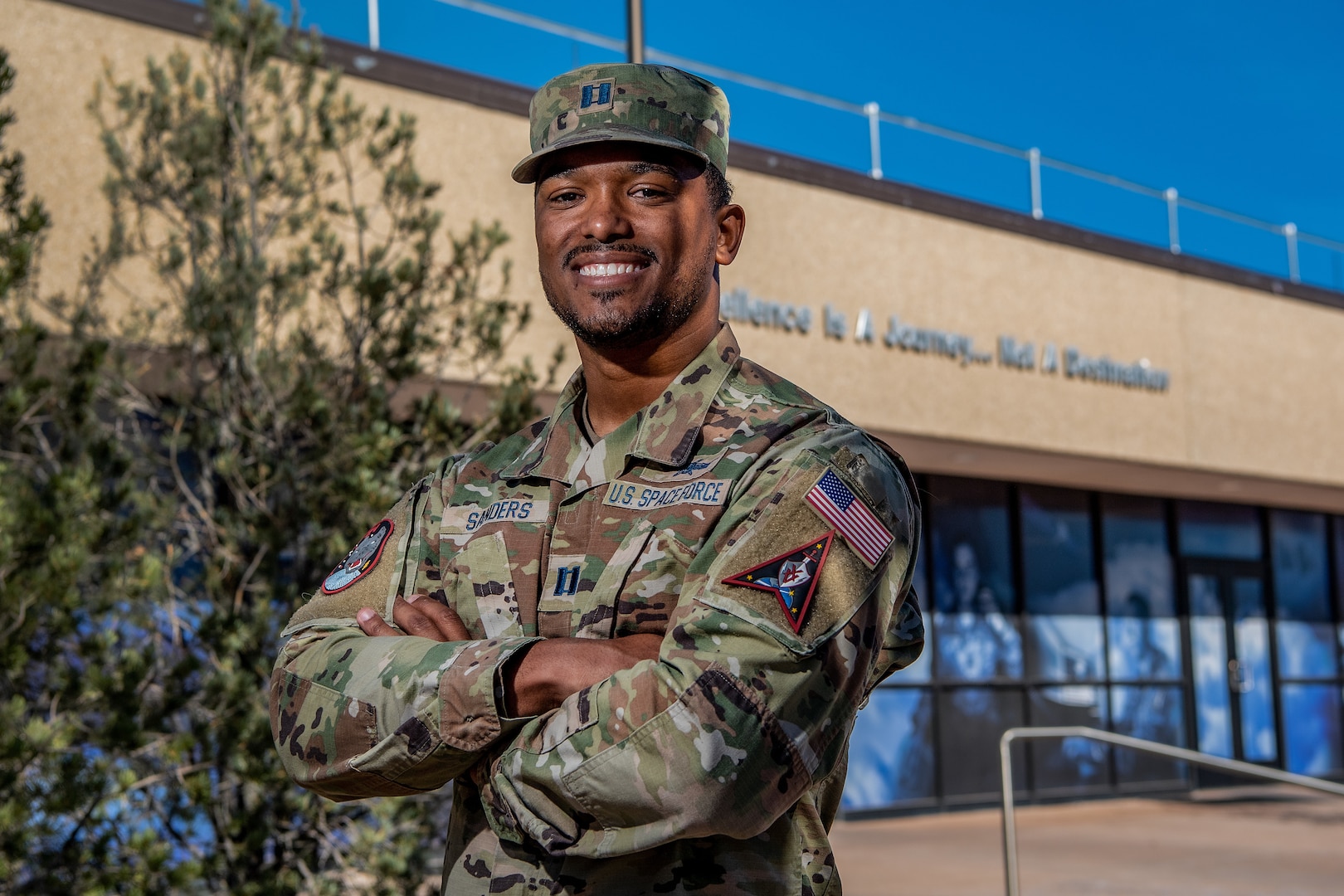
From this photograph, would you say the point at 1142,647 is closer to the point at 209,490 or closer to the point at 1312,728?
the point at 1312,728

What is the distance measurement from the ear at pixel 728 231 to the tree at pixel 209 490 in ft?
8.76

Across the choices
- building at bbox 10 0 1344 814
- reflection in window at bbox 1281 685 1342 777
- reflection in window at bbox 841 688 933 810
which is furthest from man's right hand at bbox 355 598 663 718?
reflection in window at bbox 1281 685 1342 777

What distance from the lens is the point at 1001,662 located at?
1327 centimetres

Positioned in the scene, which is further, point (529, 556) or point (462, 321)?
point (462, 321)

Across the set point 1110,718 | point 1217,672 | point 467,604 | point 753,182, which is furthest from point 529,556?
point 1217,672

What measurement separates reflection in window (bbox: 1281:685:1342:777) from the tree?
1280 centimetres

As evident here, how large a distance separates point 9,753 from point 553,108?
2937mm

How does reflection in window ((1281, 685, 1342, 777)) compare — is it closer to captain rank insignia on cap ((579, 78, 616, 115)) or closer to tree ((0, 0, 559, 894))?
tree ((0, 0, 559, 894))

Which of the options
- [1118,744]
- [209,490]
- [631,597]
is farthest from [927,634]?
[631,597]

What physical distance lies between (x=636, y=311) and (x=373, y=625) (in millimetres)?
611

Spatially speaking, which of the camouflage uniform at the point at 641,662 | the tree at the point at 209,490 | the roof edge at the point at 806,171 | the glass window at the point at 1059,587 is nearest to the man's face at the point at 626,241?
the camouflage uniform at the point at 641,662

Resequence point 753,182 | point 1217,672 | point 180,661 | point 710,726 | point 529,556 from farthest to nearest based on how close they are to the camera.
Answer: point 1217,672, point 753,182, point 180,661, point 529,556, point 710,726

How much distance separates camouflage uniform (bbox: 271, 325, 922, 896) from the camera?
67.2 inches

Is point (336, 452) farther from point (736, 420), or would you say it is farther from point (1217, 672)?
point (1217, 672)
